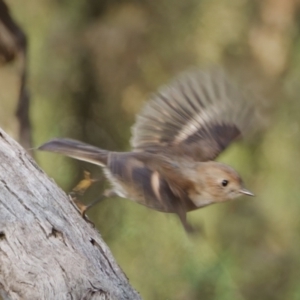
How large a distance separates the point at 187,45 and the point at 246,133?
1940 mm

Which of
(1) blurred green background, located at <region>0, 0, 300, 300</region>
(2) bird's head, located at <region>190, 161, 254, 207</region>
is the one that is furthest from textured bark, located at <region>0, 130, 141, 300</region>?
(1) blurred green background, located at <region>0, 0, 300, 300</region>

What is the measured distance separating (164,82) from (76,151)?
93.3 inches

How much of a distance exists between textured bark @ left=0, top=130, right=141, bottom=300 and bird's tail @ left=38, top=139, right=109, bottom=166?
0.72ft

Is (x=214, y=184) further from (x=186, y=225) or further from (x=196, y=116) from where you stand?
(x=186, y=225)

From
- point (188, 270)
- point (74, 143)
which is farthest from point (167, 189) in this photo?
point (188, 270)

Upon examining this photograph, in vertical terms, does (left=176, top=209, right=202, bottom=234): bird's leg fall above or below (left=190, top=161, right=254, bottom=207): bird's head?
above

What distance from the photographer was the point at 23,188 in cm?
211

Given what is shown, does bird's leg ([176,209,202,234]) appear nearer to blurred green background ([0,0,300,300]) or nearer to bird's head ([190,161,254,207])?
bird's head ([190,161,254,207])

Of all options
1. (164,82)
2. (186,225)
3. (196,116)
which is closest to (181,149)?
(196,116)

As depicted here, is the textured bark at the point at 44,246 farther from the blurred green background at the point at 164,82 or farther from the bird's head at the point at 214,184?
the blurred green background at the point at 164,82

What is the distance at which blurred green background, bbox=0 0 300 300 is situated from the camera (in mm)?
4758

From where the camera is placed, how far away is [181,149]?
281cm

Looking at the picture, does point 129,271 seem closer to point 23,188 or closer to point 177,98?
point 177,98

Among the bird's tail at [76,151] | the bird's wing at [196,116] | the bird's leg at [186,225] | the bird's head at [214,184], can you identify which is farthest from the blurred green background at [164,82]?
the bird's leg at [186,225]
